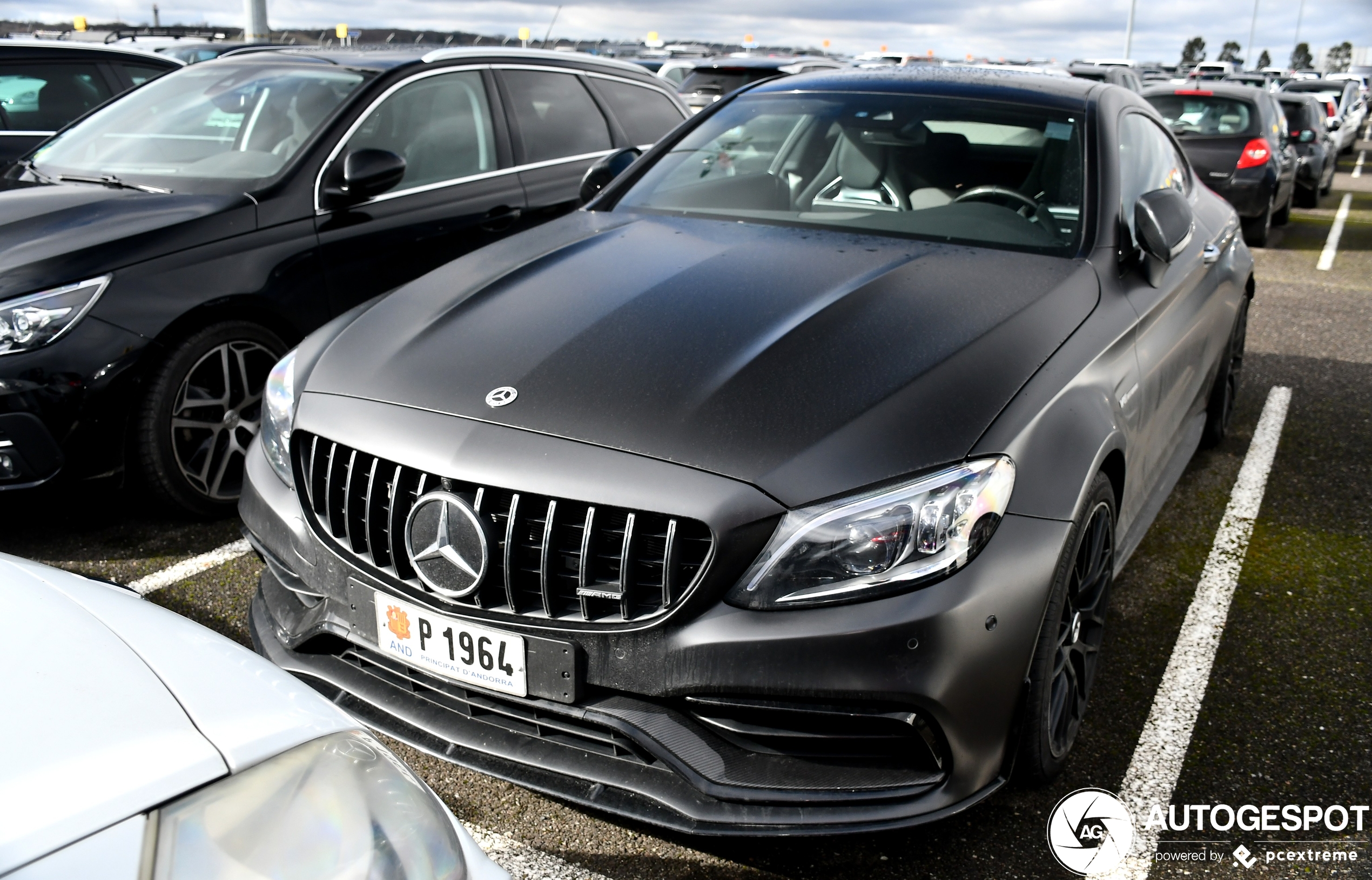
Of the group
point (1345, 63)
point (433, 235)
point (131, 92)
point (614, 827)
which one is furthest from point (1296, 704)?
point (1345, 63)

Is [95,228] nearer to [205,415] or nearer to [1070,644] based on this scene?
[205,415]

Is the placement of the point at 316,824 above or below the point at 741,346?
below

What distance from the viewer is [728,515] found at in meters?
1.97

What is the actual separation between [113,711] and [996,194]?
2802 millimetres

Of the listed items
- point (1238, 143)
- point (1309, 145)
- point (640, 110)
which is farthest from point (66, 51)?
point (1309, 145)

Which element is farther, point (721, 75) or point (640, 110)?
point (721, 75)

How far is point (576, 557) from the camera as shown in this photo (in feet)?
6.72

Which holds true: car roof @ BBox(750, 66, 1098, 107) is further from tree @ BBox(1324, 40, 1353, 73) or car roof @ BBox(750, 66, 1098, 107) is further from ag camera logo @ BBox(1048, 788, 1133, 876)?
tree @ BBox(1324, 40, 1353, 73)

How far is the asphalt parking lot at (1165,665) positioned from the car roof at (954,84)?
161 centimetres

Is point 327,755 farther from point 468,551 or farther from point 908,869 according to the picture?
point 908,869

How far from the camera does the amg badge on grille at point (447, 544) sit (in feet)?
6.82

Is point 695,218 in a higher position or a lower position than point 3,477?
higher

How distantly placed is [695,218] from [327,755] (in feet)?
7.74

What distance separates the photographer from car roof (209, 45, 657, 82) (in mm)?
4758
